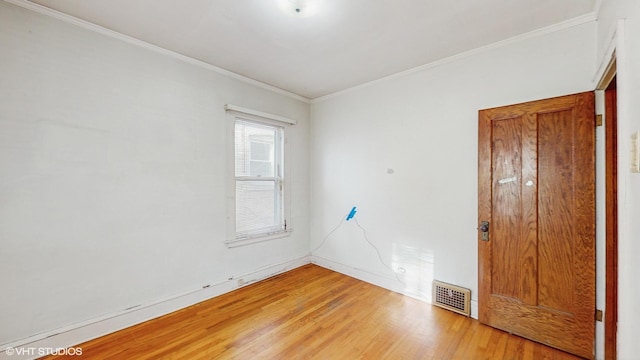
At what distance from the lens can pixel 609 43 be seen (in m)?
1.54

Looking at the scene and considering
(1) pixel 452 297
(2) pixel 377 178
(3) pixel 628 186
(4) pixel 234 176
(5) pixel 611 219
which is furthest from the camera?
(2) pixel 377 178

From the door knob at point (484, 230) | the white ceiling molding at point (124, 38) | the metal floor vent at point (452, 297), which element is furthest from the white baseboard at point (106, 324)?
the door knob at point (484, 230)

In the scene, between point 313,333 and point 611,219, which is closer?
point 611,219

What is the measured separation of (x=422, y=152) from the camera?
291cm

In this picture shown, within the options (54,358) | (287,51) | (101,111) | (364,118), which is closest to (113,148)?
(101,111)

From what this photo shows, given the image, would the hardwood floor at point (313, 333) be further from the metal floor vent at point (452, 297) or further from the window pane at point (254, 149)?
the window pane at point (254, 149)

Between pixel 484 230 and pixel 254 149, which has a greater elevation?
pixel 254 149

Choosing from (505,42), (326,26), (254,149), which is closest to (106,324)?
(254,149)

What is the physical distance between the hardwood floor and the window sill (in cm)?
58

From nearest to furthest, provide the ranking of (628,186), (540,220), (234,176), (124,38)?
(628,186), (540,220), (124,38), (234,176)

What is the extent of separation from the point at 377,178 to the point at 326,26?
1853 millimetres

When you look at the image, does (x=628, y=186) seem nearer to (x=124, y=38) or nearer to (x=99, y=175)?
(x=99, y=175)

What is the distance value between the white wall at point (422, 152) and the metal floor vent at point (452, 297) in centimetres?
8

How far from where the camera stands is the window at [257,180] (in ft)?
10.6
